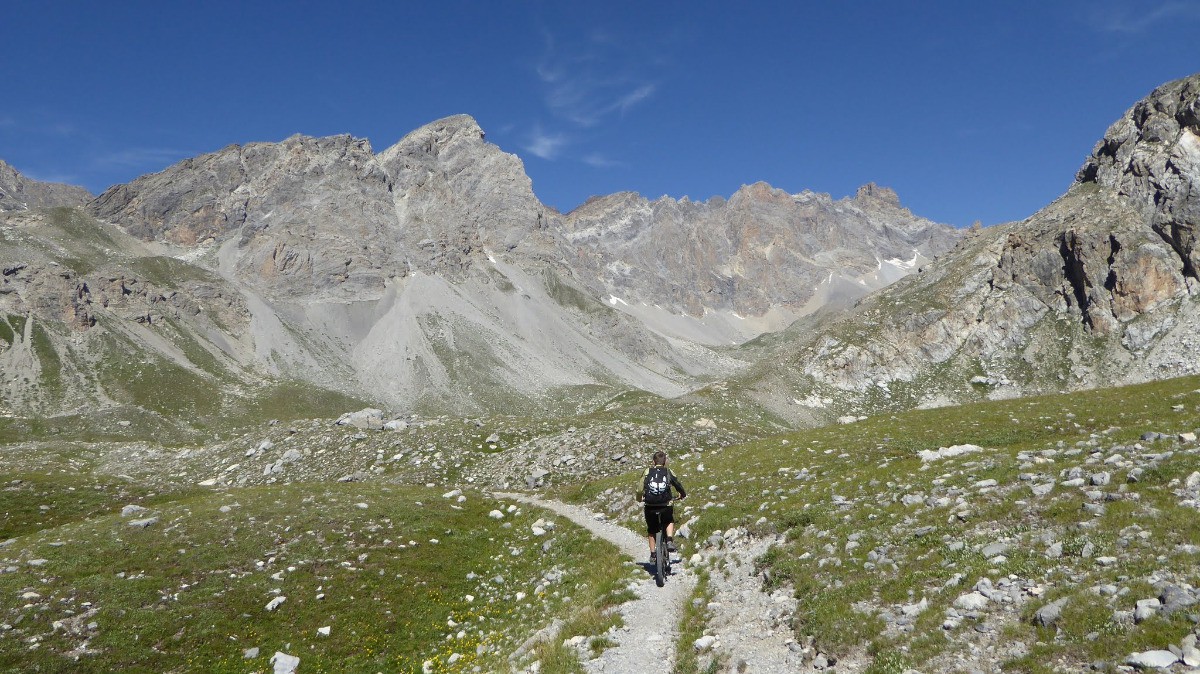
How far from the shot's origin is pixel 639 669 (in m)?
13.2

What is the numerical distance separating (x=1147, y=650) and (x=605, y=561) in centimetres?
1529

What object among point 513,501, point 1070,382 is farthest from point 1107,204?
point 513,501

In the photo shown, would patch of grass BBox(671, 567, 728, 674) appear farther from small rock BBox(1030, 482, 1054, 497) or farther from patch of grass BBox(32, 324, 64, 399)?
patch of grass BBox(32, 324, 64, 399)

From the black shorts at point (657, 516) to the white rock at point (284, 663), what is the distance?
1082cm

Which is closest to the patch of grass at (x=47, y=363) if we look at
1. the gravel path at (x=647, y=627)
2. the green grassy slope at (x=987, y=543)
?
the gravel path at (x=647, y=627)

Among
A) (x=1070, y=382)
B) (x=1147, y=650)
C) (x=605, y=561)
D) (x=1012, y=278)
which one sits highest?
(x=1012, y=278)

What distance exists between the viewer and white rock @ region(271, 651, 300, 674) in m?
16.4

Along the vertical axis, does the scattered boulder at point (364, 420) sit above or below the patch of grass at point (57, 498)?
above

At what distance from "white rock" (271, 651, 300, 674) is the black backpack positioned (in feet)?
36.3

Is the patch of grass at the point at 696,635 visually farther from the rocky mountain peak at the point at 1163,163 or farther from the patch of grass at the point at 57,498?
the rocky mountain peak at the point at 1163,163

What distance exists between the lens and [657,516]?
1897cm

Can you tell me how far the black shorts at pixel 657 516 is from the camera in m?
19.0

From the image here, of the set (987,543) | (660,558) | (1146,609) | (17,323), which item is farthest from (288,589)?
(17,323)

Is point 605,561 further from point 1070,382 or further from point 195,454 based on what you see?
point 1070,382
